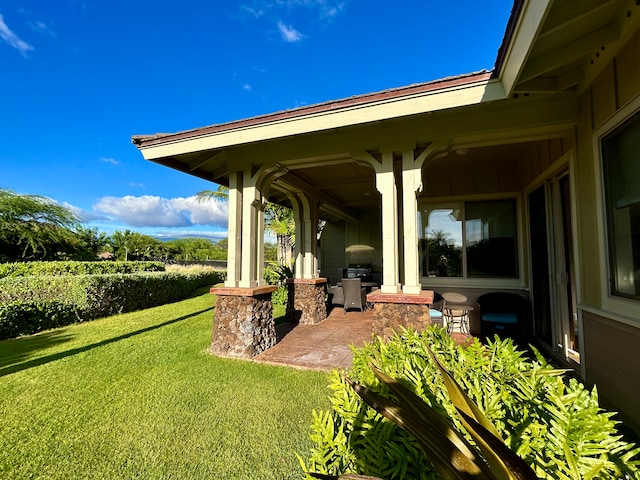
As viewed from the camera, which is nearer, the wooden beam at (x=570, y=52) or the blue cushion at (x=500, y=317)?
the wooden beam at (x=570, y=52)

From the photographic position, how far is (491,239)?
18.0ft

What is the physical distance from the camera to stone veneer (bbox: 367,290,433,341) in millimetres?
3566

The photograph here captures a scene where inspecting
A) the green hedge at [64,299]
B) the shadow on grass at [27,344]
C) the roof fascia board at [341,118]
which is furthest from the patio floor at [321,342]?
the green hedge at [64,299]

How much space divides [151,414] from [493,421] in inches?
114

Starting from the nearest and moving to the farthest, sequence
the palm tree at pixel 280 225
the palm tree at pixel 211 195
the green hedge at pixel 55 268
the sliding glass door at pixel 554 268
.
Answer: the sliding glass door at pixel 554 268
the green hedge at pixel 55 268
the palm tree at pixel 280 225
the palm tree at pixel 211 195

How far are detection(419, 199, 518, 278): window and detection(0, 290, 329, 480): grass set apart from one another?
11.4ft

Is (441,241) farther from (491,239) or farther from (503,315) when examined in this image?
(503,315)

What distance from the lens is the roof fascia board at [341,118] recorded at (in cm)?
310

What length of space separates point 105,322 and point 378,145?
295 inches

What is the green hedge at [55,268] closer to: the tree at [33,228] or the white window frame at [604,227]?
the tree at [33,228]

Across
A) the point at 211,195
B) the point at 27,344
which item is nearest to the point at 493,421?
the point at 27,344

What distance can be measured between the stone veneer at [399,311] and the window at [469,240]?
2.24 metres

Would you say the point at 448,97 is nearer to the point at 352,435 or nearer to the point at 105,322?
the point at 352,435

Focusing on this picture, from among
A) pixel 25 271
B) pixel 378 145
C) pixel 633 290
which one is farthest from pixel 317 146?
pixel 25 271
